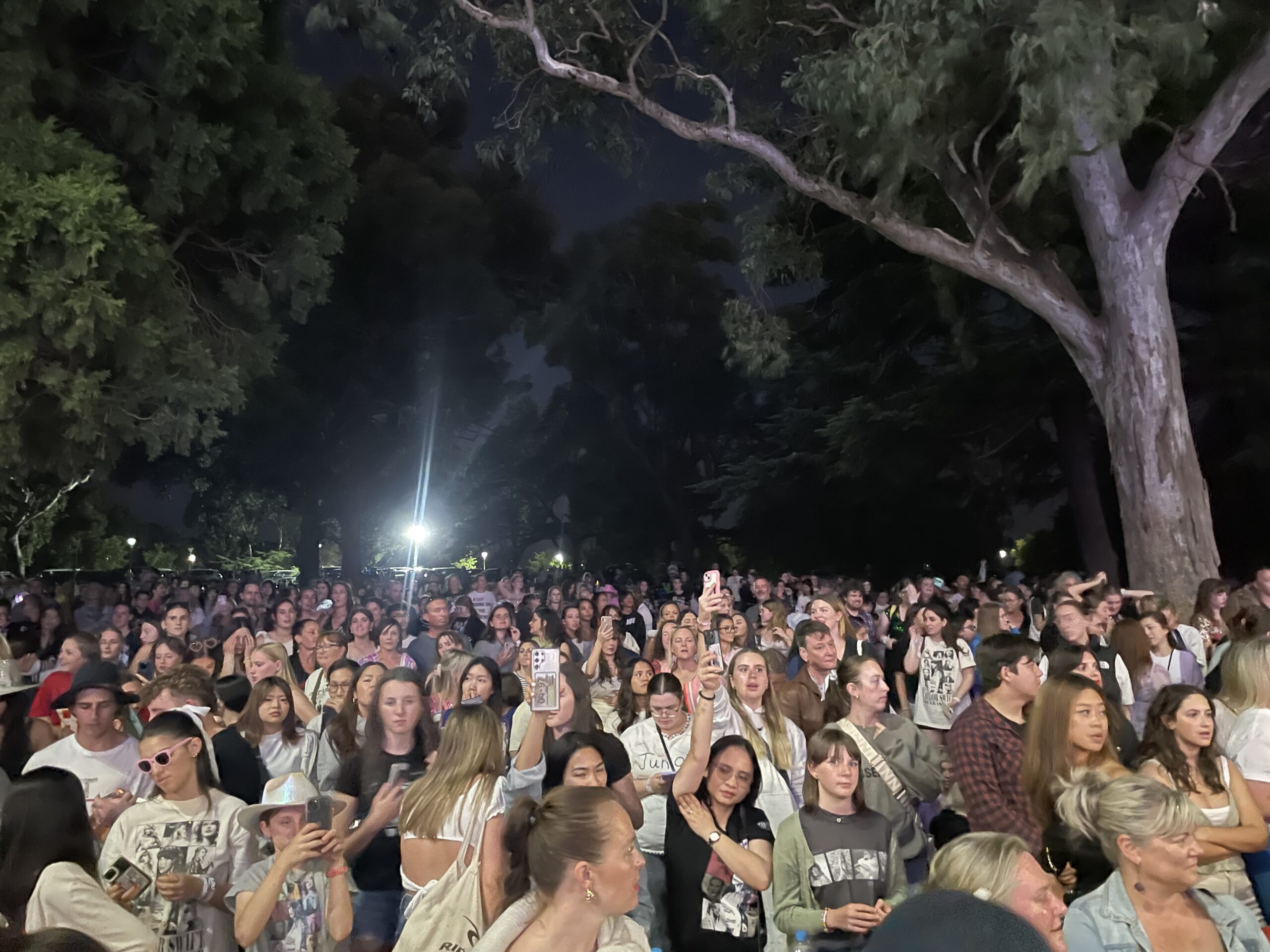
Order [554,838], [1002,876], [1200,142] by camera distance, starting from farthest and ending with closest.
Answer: [1200,142] → [1002,876] → [554,838]

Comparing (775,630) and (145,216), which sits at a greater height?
(145,216)

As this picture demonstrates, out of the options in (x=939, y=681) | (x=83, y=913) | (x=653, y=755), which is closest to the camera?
(x=83, y=913)

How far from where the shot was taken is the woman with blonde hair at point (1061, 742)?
4316 mm

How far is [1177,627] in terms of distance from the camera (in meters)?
9.52

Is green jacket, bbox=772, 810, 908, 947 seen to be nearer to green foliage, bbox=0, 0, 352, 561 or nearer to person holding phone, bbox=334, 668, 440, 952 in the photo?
person holding phone, bbox=334, 668, 440, 952

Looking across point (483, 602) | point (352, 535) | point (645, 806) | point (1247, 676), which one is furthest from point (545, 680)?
point (352, 535)

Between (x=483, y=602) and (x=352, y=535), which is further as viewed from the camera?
(x=352, y=535)

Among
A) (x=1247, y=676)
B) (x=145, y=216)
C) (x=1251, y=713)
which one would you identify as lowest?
(x=1251, y=713)

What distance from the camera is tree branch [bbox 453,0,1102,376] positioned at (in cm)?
1457

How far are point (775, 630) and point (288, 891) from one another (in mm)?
6665

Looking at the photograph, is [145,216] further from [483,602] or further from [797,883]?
[797,883]

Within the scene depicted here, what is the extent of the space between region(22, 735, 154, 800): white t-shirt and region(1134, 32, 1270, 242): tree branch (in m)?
13.9

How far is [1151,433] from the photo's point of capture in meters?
13.9

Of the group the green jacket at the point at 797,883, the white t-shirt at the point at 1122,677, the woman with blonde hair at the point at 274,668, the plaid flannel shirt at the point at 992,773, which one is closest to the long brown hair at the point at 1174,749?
the plaid flannel shirt at the point at 992,773
